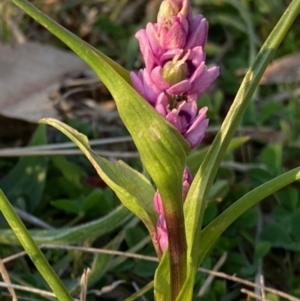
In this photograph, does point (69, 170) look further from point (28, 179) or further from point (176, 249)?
point (176, 249)

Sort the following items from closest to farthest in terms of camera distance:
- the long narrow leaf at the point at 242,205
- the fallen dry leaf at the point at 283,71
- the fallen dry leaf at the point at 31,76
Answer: the long narrow leaf at the point at 242,205 → the fallen dry leaf at the point at 31,76 → the fallen dry leaf at the point at 283,71

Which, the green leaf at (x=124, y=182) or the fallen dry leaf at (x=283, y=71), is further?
the fallen dry leaf at (x=283, y=71)

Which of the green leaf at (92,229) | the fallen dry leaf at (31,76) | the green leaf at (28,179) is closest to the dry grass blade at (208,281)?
the green leaf at (92,229)

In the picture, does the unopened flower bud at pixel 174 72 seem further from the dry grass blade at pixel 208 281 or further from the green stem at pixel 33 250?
the dry grass blade at pixel 208 281

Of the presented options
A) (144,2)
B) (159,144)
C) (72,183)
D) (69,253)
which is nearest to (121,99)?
(159,144)

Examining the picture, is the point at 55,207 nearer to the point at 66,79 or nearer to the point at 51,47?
the point at 66,79

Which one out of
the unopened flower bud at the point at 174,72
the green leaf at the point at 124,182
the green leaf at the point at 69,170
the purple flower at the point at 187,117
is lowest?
the green leaf at the point at 69,170
